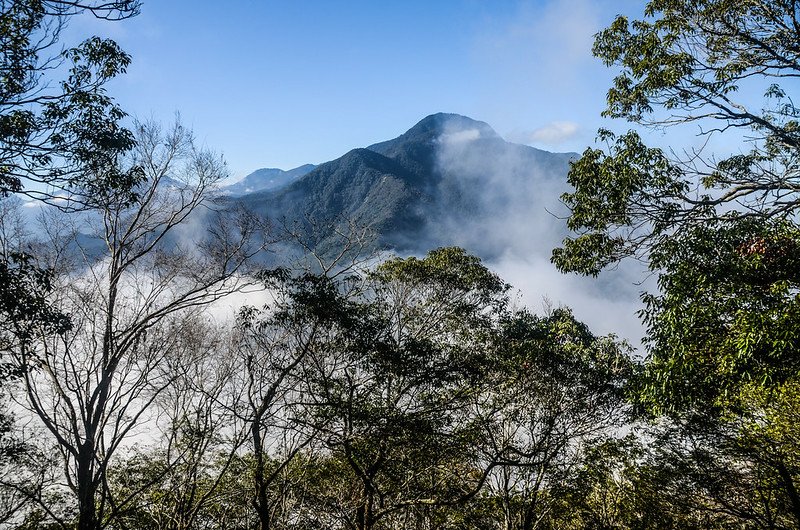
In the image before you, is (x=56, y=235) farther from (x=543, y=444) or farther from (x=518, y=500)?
(x=518, y=500)

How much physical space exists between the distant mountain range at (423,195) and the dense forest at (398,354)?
60606 mm

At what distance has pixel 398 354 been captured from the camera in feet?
32.9

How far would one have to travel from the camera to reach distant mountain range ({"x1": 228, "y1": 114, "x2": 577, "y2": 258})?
10531cm

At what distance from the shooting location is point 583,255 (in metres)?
8.23

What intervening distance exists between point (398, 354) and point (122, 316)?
713 centimetres

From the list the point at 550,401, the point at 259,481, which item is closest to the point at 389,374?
the point at 259,481

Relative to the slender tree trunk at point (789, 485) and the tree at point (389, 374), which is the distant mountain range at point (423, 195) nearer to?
the tree at point (389, 374)

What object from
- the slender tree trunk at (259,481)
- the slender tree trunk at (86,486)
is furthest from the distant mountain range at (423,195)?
the slender tree trunk at (86,486)

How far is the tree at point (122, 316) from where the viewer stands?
9641 mm

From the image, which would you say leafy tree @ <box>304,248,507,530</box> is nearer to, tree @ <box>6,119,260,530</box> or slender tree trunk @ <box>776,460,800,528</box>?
tree @ <box>6,119,260,530</box>

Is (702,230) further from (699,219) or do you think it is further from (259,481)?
(259,481)

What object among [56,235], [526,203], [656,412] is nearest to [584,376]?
[656,412]

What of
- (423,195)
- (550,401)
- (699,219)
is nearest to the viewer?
(699,219)

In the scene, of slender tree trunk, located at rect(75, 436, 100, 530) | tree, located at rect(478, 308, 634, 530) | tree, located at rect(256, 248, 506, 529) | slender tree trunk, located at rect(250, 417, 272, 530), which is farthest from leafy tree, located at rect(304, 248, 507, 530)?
slender tree trunk, located at rect(75, 436, 100, 530)
